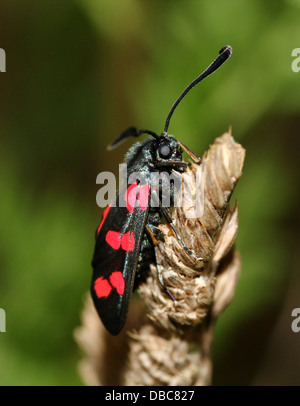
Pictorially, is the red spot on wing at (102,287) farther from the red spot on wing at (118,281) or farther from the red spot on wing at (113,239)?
the red spot on wing at (113,239)

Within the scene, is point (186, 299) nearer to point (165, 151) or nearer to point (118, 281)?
point (118, 281)

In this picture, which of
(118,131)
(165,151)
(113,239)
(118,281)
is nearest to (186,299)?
(118,281)

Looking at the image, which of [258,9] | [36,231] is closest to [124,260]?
[36,231]

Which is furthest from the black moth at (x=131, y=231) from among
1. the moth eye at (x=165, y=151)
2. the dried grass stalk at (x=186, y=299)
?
the dried grass stalk at (x=186, y=299)

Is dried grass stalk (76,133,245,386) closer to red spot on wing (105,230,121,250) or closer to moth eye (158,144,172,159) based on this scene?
red spot on wing (105,230,121,250)

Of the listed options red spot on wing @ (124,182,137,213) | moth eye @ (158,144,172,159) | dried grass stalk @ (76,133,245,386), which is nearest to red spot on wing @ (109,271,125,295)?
dried grass stalk @ (76,133,245,386)

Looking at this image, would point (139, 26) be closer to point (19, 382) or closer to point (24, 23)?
point (24, 23)
